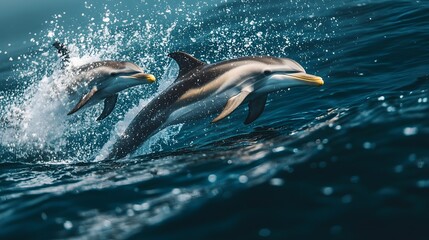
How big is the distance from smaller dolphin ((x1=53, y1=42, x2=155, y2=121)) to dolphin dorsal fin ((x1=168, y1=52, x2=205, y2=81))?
3.58 ft

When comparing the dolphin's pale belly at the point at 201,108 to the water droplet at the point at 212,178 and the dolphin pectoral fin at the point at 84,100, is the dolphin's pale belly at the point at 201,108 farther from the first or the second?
the water droplet at the point at 212,178

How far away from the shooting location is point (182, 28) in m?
28.1

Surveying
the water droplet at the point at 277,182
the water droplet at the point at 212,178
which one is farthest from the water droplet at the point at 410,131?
the water droplet at the point at 212,178

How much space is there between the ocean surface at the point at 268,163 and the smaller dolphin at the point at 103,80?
0.74 metres

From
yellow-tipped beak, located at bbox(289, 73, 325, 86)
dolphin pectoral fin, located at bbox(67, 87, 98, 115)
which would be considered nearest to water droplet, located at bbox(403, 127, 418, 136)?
yellow-tipped beak, located at bbox(289, 73, 325, 86)

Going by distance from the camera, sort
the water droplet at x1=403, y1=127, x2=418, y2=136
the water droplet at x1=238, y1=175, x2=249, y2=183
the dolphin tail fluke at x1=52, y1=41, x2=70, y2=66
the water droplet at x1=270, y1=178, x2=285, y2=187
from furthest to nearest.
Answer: the dolphin tail fluke at x1=52, y1=41, x2=70, y2=66 < the water droplet at x1=403, y1=127, x2=418, y2=136 < the water droplet at x1=238, y1=175, x2=249, y2=183 < the water droplet at x1=270, y1=178, x2=285, y2=187

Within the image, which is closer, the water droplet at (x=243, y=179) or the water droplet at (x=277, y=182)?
the water droplet at (x=277, y=182)

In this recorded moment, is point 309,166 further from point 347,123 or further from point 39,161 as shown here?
point 39,161

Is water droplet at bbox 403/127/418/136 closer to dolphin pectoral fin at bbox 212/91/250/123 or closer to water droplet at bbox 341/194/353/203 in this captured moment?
water droplet at bbox 341/194/353/203

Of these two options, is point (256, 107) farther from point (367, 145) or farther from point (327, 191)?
Result: point (327, 191)

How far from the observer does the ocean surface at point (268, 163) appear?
4387mm

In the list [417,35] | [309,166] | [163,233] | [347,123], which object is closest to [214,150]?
[347,123]

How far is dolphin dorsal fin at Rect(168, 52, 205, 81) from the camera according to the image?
9117mm

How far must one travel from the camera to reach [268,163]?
235 inches
